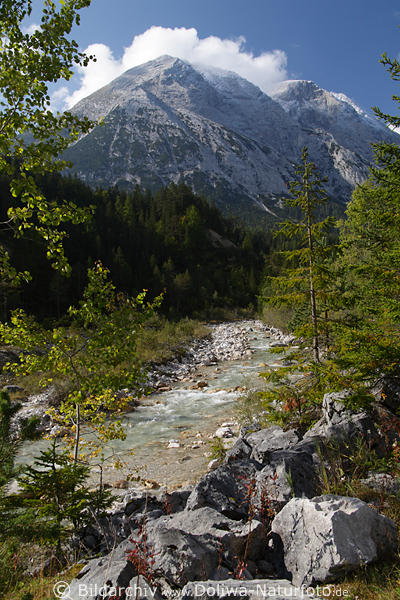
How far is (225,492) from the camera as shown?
443 centimetres

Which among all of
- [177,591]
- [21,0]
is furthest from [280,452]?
[21,0]

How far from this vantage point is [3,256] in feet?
11.5

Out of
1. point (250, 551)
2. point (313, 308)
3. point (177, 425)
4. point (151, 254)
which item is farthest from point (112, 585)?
point (151, 254)

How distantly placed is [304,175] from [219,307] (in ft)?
177

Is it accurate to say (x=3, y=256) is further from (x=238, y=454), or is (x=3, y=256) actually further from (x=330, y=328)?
(x=330, y=328)

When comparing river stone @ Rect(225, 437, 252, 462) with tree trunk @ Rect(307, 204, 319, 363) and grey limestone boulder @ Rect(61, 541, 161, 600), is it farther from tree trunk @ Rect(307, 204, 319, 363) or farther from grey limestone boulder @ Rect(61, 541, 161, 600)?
grey limestone boulder @ Rect(61, 541, 161, 600)

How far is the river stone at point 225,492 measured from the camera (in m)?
4.09

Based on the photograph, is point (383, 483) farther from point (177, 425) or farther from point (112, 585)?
point (177, 425)

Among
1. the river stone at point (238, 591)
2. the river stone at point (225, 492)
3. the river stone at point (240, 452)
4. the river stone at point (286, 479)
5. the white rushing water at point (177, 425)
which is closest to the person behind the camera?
the river stone at point (238, 591)

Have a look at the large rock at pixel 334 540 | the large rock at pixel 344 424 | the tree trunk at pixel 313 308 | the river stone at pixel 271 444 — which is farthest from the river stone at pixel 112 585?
the tree trunk at pixel 313 308

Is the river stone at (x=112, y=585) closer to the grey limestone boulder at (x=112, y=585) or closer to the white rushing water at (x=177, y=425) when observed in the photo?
the grey limestone boulder at (x=112, y=585)

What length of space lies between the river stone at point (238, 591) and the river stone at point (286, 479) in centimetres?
131

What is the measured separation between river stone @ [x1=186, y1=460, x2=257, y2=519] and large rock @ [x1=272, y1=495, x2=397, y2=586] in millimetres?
1006

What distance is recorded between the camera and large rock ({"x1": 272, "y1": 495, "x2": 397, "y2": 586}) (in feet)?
8.75
